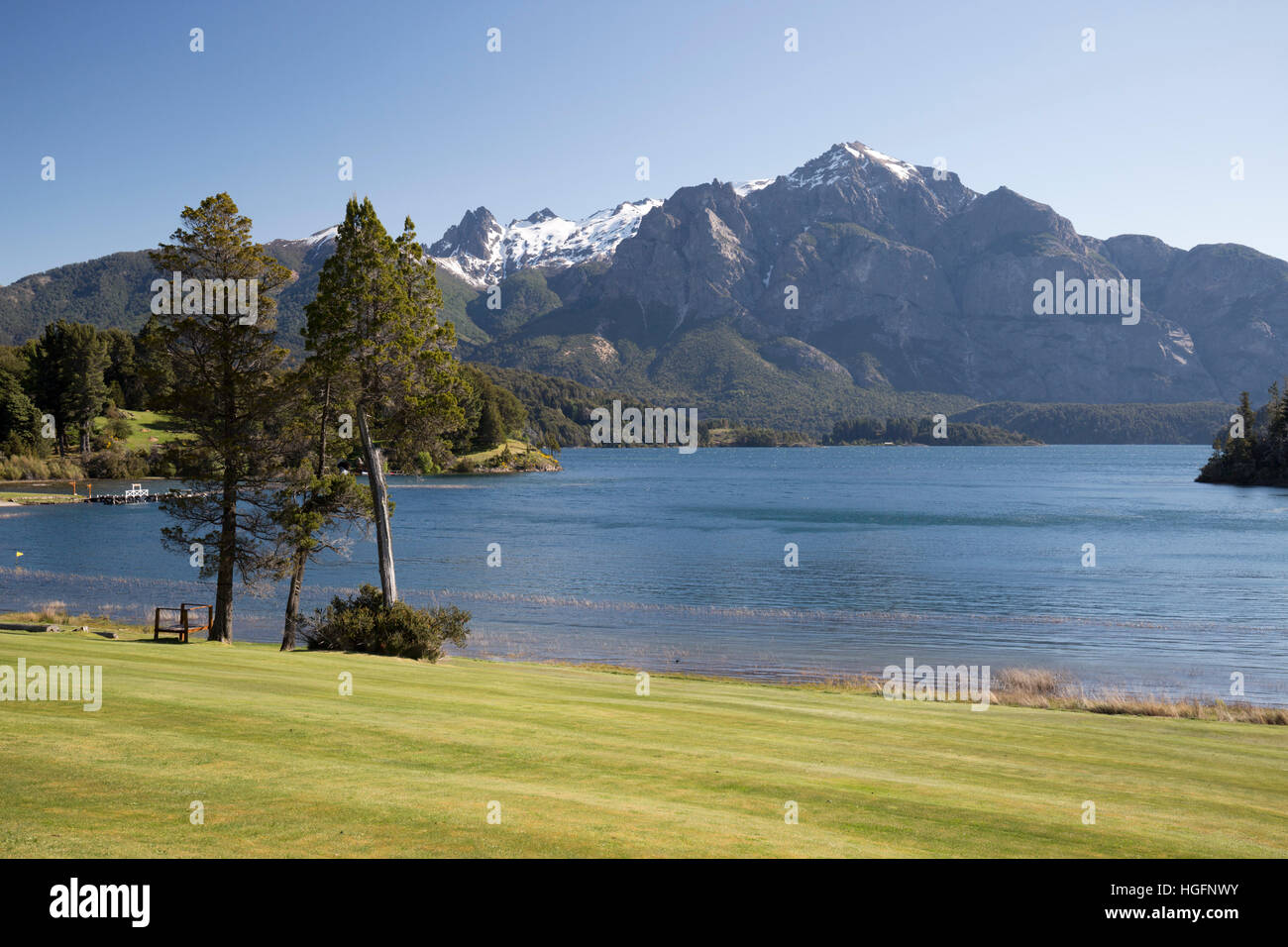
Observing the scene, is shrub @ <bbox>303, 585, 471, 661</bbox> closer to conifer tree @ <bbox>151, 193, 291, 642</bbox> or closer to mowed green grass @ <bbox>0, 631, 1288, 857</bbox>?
conifer tree @ <bbox>151, 193, 291, 642</bbox>

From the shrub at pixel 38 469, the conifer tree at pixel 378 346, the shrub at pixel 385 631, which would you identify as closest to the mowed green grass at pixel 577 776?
the shrub at pixel 385 631

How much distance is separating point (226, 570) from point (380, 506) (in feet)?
18.2

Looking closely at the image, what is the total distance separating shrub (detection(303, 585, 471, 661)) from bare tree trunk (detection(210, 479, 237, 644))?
284 centimetres

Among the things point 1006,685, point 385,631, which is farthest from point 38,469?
point 1006,685

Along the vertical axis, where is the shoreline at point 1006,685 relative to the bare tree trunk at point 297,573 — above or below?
below

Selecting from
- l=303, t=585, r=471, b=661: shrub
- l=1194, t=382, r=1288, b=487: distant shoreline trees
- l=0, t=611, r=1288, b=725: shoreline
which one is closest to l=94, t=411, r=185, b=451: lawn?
l=0, t=611, r=1288, b=725: shoreline

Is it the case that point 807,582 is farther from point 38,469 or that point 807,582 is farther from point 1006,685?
point 38,469

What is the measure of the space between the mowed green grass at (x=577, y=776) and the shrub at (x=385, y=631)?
28.4 ft

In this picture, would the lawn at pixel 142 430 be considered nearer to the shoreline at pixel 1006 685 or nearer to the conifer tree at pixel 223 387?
the shoreline at pixel 1006 685

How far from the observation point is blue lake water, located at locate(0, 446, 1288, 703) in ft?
115

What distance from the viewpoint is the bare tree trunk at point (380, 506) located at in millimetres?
30875

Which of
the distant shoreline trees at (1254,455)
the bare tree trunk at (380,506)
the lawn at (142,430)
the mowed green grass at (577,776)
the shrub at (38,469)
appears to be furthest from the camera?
the distant shoreline trees at (1254,455)

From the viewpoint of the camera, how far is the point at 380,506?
103 feet
